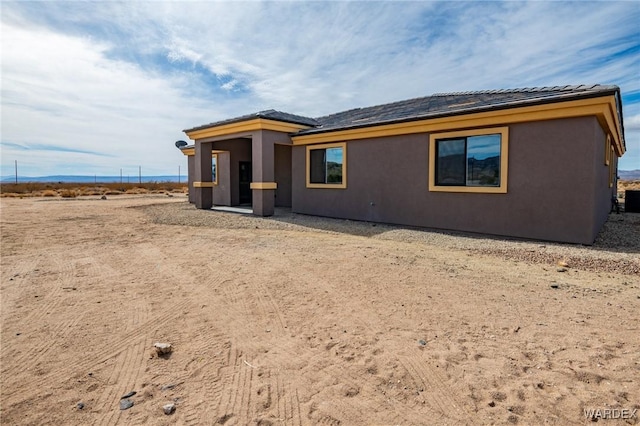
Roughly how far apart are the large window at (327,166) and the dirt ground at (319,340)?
6539 millimetres

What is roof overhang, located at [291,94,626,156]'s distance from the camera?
296 inches

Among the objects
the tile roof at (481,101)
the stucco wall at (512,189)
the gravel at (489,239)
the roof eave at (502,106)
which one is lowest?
the gravel at (489,239)

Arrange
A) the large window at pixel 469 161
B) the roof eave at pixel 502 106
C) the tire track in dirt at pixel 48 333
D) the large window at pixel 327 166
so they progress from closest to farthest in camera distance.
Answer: the tire track in dirt at pixel 48 333
the roof eave at pixel 502 106
the large window at pixel 469 161
the large window at pixel 327 166

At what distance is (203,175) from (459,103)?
443 inches

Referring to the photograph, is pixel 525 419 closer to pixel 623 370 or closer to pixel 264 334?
pixel 623 370

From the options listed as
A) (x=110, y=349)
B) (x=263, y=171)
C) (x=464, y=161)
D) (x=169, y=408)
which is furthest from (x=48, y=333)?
(x=263, y=171)

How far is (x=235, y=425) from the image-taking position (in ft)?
7.63

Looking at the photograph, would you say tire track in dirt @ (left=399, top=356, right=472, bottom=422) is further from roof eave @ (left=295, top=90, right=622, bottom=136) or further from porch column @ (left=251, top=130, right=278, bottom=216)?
porch column @ (left=251, top=130, right=278, bottom=216)

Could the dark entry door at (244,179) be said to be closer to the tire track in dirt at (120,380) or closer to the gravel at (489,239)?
the gravel at (489,239)

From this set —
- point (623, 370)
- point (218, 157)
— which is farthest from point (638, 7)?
point (218, 157)

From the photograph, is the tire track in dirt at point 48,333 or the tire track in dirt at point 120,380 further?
the tire track in dirt at point 48,333

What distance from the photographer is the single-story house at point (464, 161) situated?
787 cm

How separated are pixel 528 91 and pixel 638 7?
329 centimetres

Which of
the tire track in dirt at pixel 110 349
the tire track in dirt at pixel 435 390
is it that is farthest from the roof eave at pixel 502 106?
the tire track in dirt at pixel 110 349
